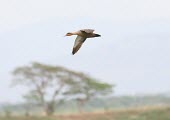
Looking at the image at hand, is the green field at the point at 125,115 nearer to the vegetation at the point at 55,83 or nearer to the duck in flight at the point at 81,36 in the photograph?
the vegetation at the point at 55,83

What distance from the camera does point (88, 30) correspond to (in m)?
7.59

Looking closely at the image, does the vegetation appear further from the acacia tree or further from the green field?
the green field

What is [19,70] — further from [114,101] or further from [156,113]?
[114,101]

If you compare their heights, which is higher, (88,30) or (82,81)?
(82,81)

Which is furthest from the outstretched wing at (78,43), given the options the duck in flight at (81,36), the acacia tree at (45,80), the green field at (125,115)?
the acacia tree at (45,80)

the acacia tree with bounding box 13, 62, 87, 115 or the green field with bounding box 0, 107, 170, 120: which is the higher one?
the acacia tree with bounding box 13, 62, 87, 115

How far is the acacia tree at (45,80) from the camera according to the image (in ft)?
186

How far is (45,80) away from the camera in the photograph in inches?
2242

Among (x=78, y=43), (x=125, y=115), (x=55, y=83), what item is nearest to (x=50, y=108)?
(x=55, y=83)

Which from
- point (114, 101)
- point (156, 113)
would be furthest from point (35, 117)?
point (114, 101)

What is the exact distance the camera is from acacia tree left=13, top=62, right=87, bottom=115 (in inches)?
2227

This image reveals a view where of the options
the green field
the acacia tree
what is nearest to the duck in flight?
the green field

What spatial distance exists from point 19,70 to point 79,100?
6268mm

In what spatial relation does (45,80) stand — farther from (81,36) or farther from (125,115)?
(81,36)
